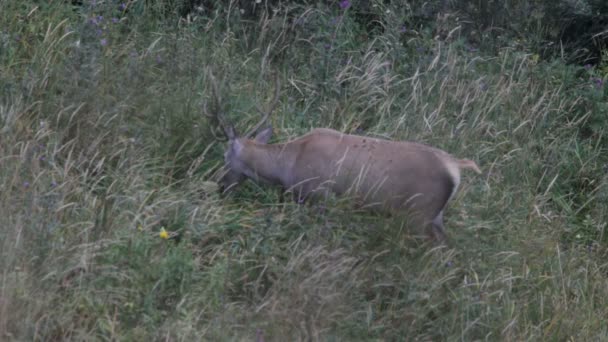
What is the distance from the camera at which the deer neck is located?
7.37 metres

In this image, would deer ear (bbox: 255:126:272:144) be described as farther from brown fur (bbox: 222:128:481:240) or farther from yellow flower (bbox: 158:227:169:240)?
yellow flower (bbox: 158:227:169:240)

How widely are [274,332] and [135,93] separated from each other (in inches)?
110

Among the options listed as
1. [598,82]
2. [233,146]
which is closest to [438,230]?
[233,146]

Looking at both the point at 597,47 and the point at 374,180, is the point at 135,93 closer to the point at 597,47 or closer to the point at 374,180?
the point at 374,180

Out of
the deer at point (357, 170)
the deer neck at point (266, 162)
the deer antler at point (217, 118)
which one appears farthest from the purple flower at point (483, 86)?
the deer antler at point (217, 118)

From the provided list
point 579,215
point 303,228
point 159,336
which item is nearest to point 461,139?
point 579,215

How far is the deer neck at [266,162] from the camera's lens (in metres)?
7.37

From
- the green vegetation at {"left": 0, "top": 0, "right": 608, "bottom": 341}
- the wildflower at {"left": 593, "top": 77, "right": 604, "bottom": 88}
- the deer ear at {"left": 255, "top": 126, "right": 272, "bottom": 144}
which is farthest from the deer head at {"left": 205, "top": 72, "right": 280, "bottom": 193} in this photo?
the wildflower at {"left": 593, "top": 77, "right": 604, "bottom": 88}

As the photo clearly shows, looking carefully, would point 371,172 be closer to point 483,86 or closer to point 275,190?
point 275,190

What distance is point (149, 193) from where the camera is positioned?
21.0 ft

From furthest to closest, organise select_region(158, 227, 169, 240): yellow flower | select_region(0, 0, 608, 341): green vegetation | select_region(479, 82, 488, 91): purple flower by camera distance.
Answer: select_region(479, 82, 488, 91): purple flower, select_region(158, 227, 169, 240): yellow flower, select_region(0, 0, 608, 341): green vegetation

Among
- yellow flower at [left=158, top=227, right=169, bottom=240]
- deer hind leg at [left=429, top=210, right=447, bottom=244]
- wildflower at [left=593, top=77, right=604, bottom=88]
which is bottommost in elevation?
wildflower at [left=593, top=77, right=604, bottom=88]

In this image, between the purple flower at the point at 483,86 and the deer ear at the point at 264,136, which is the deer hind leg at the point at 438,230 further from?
the purple flower at the point at 483,86

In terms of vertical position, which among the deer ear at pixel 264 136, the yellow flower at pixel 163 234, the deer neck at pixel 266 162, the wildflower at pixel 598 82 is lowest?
the wildflower at pixel 598 82
